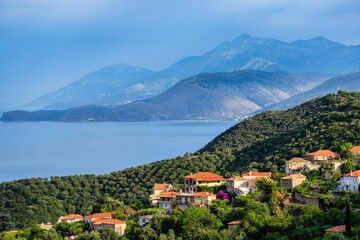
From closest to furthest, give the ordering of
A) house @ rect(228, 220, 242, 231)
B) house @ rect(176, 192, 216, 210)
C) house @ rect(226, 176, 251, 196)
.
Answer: house @ rect(228, 220, 242, 231) → house @ rect(176, 192, 216, 210) → house @ rect(226, 176, 251, 196)

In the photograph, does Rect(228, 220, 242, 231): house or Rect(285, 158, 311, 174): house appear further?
Rect(285, 158, 311, 174): house

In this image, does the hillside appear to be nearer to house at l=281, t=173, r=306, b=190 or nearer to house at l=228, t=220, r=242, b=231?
house at l=281, t=173, r=306, b=190

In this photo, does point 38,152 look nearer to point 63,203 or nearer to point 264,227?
point 63,203

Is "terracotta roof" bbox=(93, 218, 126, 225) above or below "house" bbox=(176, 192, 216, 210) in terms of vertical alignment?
below

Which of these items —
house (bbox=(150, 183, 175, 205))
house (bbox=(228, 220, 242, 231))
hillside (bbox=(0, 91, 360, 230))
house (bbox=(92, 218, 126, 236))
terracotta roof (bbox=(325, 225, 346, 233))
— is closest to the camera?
terracotta roof (bbox=(325, 225, 346, 233))

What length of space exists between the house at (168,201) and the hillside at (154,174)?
8477 millimetres

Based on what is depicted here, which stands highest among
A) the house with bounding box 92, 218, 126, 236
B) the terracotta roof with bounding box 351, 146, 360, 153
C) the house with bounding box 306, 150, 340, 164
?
the terracotta roof with bounding box 351, 146, 360, 153

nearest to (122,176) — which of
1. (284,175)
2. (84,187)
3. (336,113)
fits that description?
(84,187)

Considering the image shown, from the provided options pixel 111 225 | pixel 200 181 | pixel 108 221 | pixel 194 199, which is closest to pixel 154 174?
pixel 200 181

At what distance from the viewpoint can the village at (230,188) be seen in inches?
1259

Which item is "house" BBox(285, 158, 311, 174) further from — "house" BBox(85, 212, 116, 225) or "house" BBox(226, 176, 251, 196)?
"house" BBox(85, 212, 116, 225)

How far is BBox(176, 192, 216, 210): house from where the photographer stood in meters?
32.7

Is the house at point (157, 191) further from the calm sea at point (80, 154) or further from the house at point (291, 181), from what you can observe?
the calm sea at point (80, 154)

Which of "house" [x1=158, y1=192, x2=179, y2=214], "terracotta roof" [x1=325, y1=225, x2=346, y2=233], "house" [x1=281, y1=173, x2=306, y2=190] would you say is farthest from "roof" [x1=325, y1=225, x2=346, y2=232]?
"house" [x1=158, y1=192, x2=179, y2=214]
